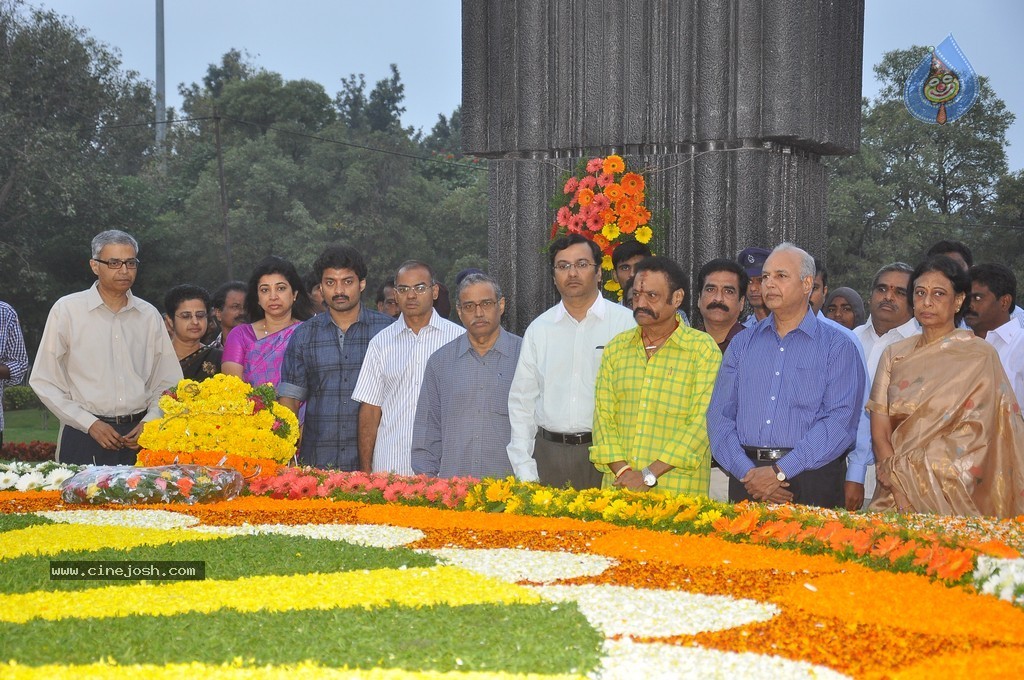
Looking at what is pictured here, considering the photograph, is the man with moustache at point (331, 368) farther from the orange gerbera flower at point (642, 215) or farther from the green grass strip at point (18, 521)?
the orange gerbera flower at point (642, 215)

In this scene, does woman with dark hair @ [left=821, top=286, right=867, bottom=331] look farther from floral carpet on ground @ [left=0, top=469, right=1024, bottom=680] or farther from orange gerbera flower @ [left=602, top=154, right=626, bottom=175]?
floral carpet on ground @ [left=0, top=469, right=1024, bottom=680]

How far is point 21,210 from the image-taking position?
2606 centimetres

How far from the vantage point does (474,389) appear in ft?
18.5

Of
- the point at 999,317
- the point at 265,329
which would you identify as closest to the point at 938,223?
the point at 999,317

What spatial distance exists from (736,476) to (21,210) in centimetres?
2439

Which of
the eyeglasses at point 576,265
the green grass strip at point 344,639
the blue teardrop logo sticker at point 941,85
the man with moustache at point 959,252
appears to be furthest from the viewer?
the blue teardrop logo sticker at point 941,85

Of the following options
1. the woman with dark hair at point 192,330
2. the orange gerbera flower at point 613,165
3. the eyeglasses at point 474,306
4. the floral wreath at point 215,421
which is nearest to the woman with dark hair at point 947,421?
the eyeglasses at point 474,306

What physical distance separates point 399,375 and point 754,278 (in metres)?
1.96

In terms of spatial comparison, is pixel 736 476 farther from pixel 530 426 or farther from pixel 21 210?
pixel 21 210

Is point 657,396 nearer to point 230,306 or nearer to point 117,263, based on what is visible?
point 117,263

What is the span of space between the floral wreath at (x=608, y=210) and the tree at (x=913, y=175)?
77.1 feet

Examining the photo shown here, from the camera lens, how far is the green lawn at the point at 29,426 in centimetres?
1765

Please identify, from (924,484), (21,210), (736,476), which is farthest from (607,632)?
(21,210)

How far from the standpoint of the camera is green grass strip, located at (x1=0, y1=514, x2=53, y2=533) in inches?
186
